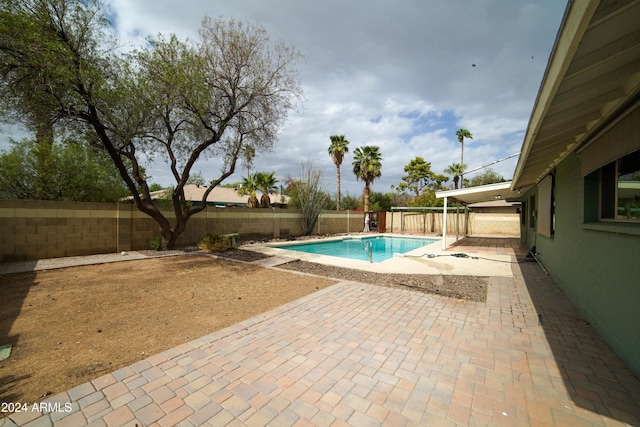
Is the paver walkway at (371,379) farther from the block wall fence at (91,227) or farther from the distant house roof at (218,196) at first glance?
the distant house roof at (218,196)

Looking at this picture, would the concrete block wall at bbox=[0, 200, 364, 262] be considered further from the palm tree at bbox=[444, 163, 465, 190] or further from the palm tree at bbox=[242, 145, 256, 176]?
the palm tree at bbox=[444, 163, 465, 190]

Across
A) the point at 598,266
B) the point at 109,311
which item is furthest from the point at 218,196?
the point at 598,266

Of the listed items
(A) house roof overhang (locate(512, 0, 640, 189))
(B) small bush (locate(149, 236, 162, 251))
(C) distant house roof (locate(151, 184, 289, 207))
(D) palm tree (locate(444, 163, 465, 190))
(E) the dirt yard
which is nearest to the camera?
(A) house roof overhang (locate(512, 0, 640, 189))

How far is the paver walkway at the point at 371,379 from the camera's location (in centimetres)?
194

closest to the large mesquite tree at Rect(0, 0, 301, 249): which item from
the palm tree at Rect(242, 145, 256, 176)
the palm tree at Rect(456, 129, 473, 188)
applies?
the palm tree at Rect(242, 145, 256, 176)

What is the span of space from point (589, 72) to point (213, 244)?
425 inches

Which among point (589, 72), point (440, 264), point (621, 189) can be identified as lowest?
point (440, 264)

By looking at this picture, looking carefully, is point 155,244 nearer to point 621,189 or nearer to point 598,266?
point 598,266

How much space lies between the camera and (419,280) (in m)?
6.24

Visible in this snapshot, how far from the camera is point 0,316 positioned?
12.5 feet

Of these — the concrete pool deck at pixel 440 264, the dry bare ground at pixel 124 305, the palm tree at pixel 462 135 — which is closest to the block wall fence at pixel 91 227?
the dry bare ground at pixel 124 305

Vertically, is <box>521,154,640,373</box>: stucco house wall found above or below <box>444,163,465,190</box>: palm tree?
below

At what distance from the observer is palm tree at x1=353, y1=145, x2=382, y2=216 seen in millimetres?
25141

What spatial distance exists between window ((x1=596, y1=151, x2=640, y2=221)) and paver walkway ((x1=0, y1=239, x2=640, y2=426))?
5.13 feet
